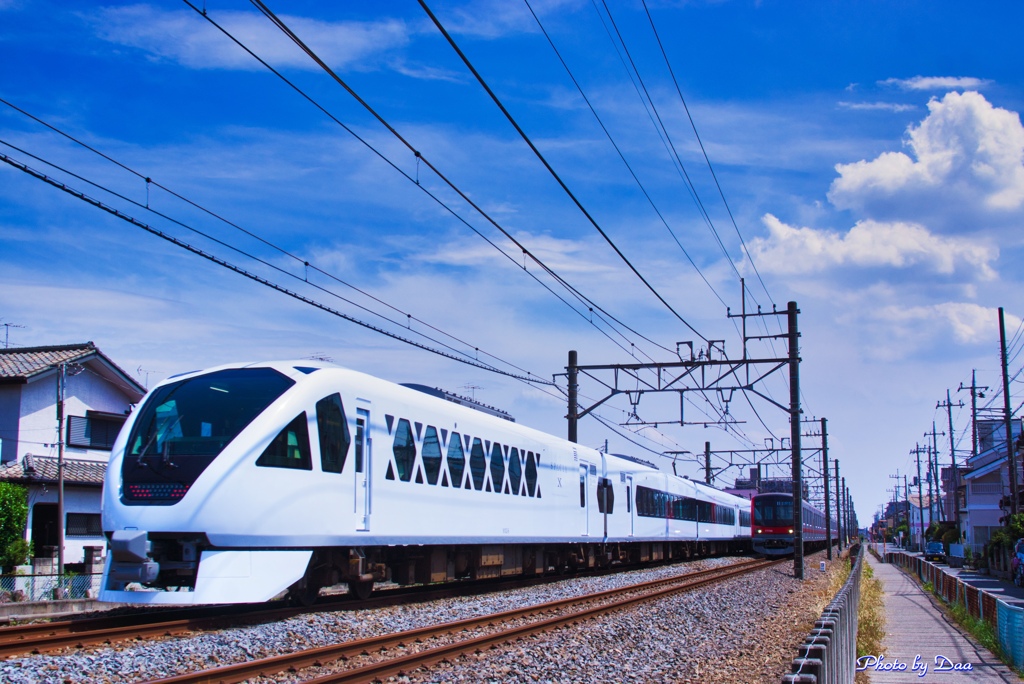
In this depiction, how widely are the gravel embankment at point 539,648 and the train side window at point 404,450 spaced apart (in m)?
1.87

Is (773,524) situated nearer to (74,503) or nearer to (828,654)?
(74,503)

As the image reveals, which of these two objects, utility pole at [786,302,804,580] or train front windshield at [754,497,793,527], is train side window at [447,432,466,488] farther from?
train front windshield at [754,497,793,527]

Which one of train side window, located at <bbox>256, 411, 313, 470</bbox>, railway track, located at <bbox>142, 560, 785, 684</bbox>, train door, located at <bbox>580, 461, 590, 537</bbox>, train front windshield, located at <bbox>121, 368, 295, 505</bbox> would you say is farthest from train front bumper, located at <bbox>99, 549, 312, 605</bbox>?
train door, located at <bbox>580, 461, 590, 537</bbox>

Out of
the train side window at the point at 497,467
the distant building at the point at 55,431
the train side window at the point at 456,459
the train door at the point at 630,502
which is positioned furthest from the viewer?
the distant building at the point at 55,431

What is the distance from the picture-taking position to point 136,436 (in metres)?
11.7

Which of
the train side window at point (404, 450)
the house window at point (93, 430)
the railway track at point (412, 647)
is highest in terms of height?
the house window at point (93, 430)

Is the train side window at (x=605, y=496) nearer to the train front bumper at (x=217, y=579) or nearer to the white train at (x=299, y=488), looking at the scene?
the white train at (x=299, y=488)

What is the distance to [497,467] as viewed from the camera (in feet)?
57.7

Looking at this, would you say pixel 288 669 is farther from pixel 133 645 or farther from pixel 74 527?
pixel 74 527

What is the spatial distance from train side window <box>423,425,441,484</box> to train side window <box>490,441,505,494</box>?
7.37 ft

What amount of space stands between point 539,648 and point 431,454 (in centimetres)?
511

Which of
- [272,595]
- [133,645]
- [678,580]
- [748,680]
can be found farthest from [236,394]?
[678,580]

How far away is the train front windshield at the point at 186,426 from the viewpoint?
10992 millimetres

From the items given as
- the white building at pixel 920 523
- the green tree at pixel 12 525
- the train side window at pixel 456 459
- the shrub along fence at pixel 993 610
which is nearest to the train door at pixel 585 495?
the train side window at pixel 456 459
